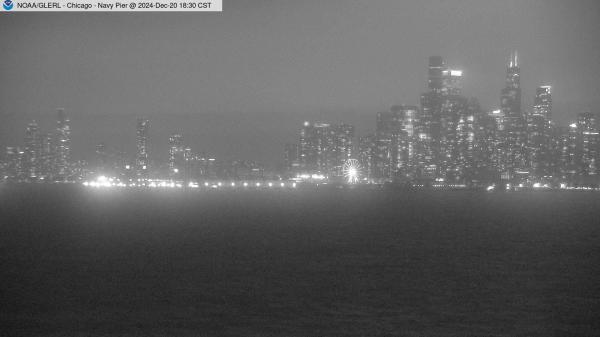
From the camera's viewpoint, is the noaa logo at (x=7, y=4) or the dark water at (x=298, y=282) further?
the noaa logo at (x=7, y=4)

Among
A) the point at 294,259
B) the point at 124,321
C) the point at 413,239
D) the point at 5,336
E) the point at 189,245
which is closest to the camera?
the point at 5,336

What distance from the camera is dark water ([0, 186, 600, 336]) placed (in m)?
30.8

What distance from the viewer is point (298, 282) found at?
42375 mm

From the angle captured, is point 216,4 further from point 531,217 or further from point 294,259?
point 531,217

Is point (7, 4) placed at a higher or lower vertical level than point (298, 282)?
higher

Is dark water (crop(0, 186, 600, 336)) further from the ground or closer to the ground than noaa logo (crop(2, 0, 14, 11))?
closer to the ground

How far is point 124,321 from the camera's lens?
31.1 m

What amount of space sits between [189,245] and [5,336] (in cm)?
3516

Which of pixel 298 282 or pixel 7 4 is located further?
pixel 298 282

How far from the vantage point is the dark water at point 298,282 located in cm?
3080

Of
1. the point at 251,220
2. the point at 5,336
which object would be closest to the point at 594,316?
the point at 5,336

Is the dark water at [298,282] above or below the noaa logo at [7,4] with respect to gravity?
below

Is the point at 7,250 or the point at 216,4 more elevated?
the point at 216,4

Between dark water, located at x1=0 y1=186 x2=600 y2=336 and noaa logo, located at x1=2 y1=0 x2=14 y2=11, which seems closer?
dark water, located at x1=0 y1=186 x2=600 y2=336
